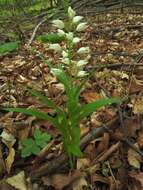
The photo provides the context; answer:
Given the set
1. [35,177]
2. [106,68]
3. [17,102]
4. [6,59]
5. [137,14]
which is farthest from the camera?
[137,14]

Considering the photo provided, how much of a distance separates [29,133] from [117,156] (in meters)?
0.57

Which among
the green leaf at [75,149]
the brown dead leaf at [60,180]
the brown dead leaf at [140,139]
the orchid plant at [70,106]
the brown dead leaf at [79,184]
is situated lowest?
the brown dead leaf at [79,184]

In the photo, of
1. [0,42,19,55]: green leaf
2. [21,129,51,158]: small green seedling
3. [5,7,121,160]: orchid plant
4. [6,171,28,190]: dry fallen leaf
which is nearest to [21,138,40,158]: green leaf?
[21,129,51,158]: small green seedling

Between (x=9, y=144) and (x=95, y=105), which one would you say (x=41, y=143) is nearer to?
(x=9, y=144)

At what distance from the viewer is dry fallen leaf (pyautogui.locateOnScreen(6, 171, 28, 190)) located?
2.24 metres

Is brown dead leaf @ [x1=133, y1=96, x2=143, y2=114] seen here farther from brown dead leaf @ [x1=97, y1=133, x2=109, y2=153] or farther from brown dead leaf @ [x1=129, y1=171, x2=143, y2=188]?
brown dead leaf @ [x1=129, y1=171, x2=143, y2=188]

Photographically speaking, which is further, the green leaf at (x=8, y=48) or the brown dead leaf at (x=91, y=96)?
the green leaf at (x=8, y=48)

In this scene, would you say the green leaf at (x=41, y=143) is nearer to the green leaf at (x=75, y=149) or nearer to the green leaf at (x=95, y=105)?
the green leaf at (x=75, y=149)

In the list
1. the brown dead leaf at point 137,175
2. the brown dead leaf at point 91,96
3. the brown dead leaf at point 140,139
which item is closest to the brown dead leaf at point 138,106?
the brown dead leaf at point 140,139

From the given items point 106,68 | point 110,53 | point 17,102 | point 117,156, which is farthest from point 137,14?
point 117,156

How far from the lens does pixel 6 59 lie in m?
4.01

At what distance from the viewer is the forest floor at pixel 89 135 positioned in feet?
7.43

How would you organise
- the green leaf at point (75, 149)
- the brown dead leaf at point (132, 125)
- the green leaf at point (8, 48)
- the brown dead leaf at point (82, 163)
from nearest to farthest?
the green leaf at point (75, 149), the brown dead leaf at point (82, 163), the brown dead leaf at point (132, 125), the green leaf at point (8, 48)

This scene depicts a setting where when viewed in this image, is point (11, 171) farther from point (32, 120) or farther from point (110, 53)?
point (110, 53)
